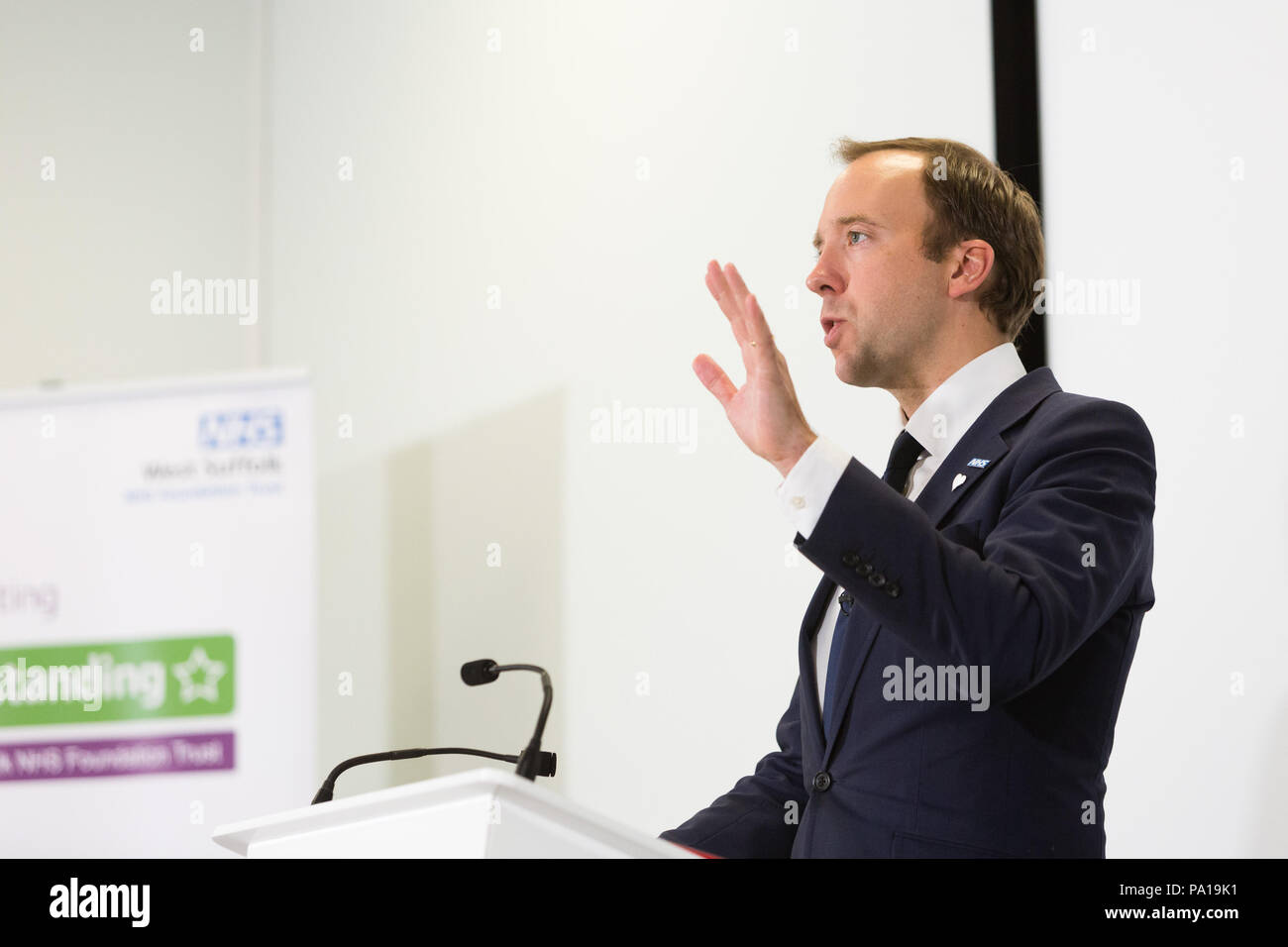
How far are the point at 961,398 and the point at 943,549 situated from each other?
449 millimetres

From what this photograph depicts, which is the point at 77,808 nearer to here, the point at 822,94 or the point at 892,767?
the point at 892,767

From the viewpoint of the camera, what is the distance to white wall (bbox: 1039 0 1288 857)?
→ 7.79ft

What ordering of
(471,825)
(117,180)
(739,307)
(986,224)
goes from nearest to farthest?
(471,825) → (739,307) → (986,224) → (117,180)

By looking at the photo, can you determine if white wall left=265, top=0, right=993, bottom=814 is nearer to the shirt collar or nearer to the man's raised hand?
the shirt collar

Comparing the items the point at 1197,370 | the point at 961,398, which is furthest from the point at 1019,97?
the point at 961,398

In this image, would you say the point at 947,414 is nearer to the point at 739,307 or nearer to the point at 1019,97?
the point at 739,307

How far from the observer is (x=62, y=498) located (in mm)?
2979

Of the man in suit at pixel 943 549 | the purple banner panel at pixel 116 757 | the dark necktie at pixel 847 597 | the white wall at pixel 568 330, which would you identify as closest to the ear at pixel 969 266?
the man in suit at pixel 943 549

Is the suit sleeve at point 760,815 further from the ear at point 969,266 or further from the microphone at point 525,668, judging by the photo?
the ear at point 969,266

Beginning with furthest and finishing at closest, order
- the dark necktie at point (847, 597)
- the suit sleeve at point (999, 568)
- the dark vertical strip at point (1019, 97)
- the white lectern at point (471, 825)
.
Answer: the dark vertical strip at point (1019, 97)
the dark necktie at point (847, 597)
the suit sleeve at point (999, 568)
the white lectern at point (471, 825)

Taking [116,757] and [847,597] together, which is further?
[116,757]

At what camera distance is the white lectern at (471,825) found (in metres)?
0.93

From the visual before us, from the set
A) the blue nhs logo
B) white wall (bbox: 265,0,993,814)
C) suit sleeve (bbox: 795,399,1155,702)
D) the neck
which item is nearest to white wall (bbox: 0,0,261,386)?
white wall (bbox: 265,0,993,814)

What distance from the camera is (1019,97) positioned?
8.77 feet
